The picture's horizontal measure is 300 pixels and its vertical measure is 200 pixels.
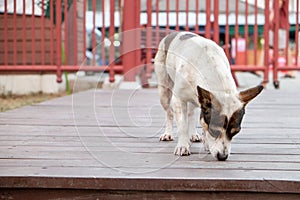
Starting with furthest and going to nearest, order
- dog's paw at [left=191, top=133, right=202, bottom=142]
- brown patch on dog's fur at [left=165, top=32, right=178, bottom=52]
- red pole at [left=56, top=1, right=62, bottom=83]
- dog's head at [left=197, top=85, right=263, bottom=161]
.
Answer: red pole at [left=56, top=1, right=62, bottom=83] → dog's paw at [left=191, top=133, right=202, bottom=142] → brown patch on dog's fur at [left=165, top=32, right=178, bottom=52] → dog's head at [left=197, top=85, right=263, bottom=161]

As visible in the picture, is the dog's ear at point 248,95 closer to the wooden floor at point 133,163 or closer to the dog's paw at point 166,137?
the wooden floor at point 133,163

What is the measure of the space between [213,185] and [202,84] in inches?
21.4

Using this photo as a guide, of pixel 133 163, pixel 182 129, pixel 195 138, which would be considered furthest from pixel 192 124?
pixel 133 163

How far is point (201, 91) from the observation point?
7.13 feet

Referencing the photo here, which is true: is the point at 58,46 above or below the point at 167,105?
above

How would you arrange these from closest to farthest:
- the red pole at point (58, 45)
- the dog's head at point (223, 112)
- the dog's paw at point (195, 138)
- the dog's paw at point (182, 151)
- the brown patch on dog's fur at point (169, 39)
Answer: the dog's head at point (223, 112) → the dog's paw at point (182, 151) → the brown patch on dog's fur at point (169, 39) → the dog's paw at point (195, 138) → the red pole at point (58, 45)

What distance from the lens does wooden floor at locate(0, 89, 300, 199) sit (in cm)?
193

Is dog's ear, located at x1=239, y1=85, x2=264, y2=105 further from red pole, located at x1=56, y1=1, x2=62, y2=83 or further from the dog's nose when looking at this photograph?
red pole, located at x1=56, y1=1, x2=62, y2=83

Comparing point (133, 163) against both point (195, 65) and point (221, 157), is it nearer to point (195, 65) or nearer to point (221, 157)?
point (221, 157)

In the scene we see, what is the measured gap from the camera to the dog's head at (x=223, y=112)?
2152 millimetres

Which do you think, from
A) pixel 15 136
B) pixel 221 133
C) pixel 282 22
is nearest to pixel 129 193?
pixel 221 133

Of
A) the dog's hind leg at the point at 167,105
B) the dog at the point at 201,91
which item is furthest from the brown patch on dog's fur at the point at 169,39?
the dog's hind leg at the point at 167,105

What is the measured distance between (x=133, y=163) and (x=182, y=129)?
0.37 meters

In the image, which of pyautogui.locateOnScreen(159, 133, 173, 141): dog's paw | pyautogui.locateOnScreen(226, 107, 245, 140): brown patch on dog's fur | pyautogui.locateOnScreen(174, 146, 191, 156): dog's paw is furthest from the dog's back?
pyautogui.locateOnScreen(159, 133, 173, 141): dog's paw
